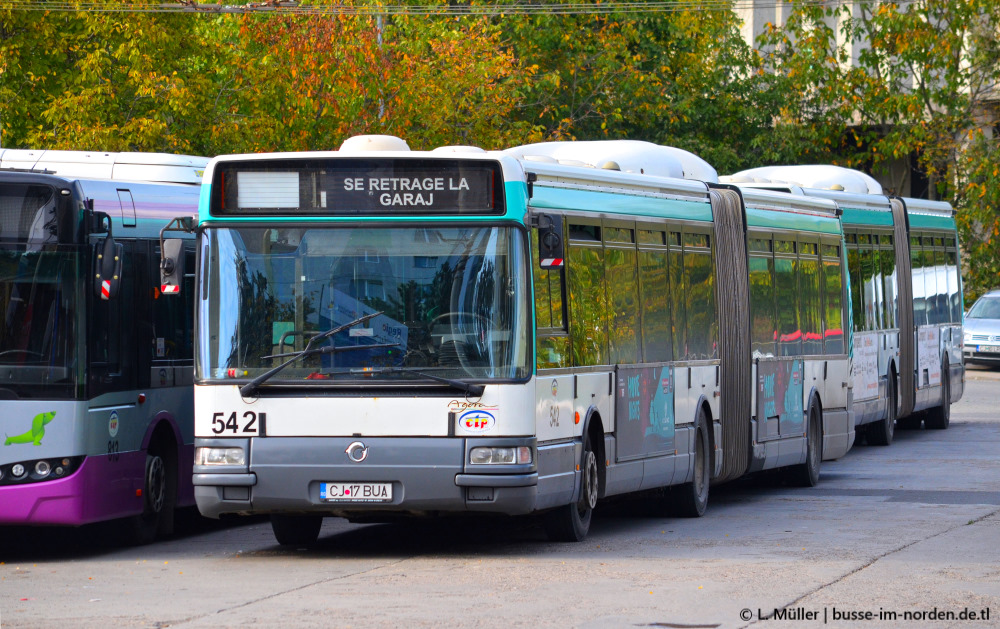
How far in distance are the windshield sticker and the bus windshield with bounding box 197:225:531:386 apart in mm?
1178

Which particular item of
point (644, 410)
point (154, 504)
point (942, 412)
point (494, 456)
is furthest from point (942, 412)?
point (494, 456)

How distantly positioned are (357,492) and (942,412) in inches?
658

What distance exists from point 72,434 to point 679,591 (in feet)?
14.4

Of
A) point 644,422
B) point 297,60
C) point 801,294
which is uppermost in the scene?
point 297,60

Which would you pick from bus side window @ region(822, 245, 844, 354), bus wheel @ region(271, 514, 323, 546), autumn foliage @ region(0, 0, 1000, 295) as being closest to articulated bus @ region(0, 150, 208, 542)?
bus wheel @ region(271, 514, 323, 546)

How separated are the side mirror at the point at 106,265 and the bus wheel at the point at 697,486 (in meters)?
5.13

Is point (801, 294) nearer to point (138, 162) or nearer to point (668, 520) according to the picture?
point (668, 520)

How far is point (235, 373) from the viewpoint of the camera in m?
11.8

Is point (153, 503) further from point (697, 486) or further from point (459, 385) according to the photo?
point (697, 486)

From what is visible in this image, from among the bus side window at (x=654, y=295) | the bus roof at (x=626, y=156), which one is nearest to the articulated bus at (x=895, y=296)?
the bus roof at (x=626, y=156)

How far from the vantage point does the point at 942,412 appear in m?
26.6

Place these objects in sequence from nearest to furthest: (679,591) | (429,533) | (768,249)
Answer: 1. (679,591)
2. (429,533)
3. (768,249)

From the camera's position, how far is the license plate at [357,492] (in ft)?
38.0

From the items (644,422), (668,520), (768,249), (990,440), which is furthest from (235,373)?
(990,440)
